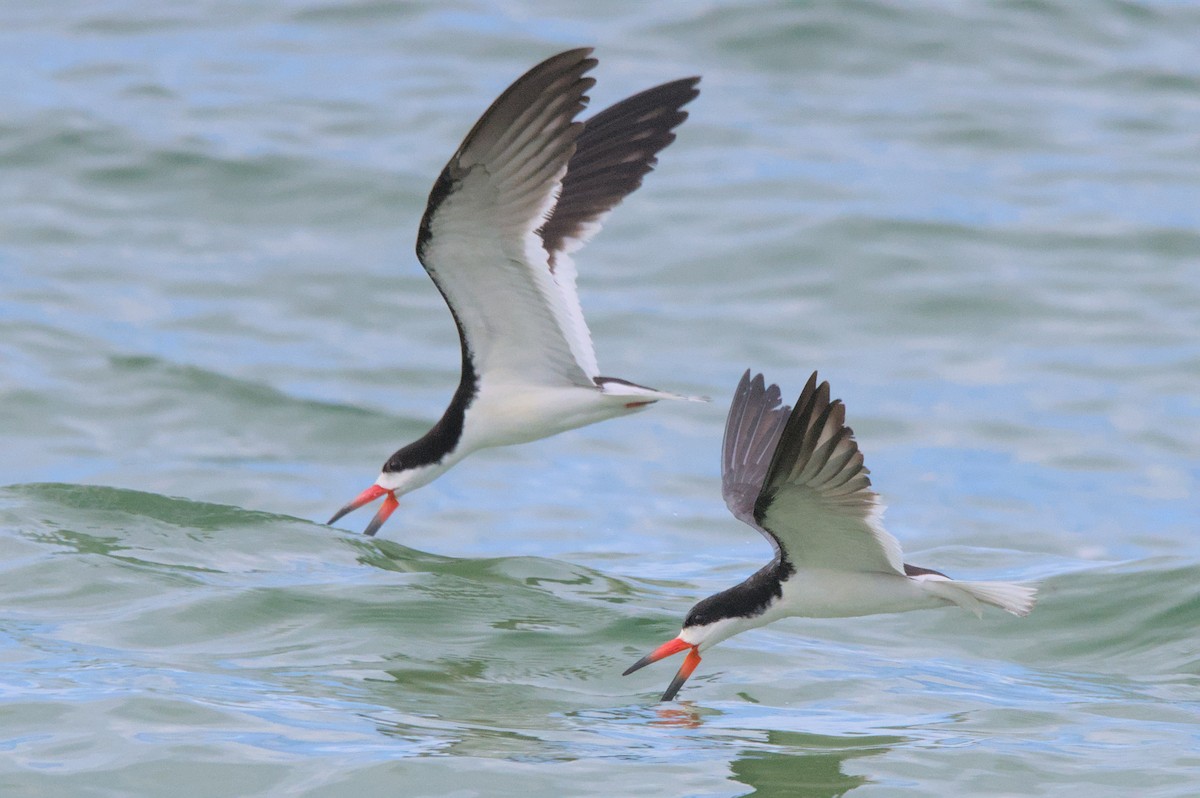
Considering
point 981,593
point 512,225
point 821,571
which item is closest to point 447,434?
point 512,225

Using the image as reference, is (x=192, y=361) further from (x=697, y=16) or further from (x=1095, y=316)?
(x=697, y=16)

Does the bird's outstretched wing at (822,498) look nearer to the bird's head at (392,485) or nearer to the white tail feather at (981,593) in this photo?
the white tail feather at (981,593)

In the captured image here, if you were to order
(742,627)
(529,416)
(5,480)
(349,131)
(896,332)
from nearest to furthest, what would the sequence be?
1. (742,627)
2. (529,416)
3. (5,480)
4. (896,332)
5. (349,131)

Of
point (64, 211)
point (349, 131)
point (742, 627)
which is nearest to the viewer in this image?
point (742, 627)

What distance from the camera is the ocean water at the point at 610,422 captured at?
6.10m

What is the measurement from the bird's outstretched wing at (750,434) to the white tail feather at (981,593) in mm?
1377

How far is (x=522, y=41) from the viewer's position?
1909cm

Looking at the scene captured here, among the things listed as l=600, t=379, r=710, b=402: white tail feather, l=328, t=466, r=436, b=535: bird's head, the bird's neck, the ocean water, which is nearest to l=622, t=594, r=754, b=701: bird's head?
the ocean water

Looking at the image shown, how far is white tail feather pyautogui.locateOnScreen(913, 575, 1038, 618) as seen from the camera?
633 centimetres

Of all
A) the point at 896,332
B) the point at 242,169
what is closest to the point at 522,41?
the point at 242,169

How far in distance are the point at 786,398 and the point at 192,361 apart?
4.32 m

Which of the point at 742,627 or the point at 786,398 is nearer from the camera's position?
the point at 742,627

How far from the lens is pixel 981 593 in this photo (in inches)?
252

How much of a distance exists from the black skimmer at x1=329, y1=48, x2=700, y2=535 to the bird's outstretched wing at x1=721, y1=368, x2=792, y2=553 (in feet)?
1.40
